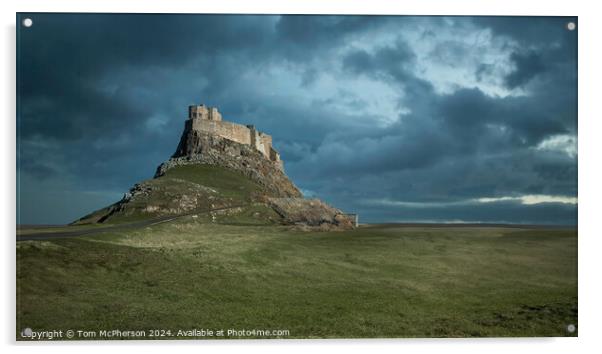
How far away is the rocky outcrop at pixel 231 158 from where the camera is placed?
96.2 meters

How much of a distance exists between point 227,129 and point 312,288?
89999mm

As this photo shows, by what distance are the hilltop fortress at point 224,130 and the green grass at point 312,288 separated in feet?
242

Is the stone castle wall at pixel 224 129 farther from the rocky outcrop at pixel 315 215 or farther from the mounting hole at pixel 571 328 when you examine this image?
the mounting hole at pixel 571 328

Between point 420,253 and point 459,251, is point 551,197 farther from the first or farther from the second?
point 420,253

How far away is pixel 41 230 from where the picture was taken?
86.4ft

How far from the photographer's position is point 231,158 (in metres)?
103

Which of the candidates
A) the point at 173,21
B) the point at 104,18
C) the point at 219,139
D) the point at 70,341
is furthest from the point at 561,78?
the point at 219,139

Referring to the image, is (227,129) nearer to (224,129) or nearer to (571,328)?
(224,129)

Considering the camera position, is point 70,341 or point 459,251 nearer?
point 70,341

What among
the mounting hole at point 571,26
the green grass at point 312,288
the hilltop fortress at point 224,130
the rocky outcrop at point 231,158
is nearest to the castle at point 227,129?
the hilltop fortress at point 224,130

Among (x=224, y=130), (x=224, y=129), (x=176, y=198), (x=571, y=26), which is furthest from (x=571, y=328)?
(x=224, y=129)

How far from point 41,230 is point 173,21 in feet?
47.0

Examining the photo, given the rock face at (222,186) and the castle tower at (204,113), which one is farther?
the castle tower at (204,113)

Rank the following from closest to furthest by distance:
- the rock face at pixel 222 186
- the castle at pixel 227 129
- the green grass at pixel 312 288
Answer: the green grass at pixel 312 288
the rock face at pixel 222 186
the castle at pixel 227 129
